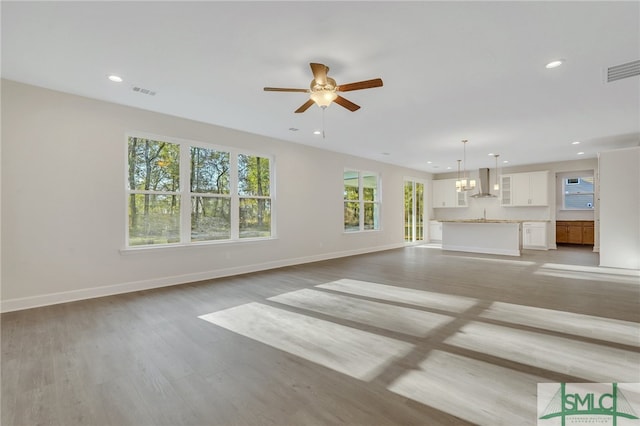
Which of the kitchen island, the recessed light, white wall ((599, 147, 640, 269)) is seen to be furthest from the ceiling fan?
the kitchen island

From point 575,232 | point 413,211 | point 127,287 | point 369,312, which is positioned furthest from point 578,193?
→ point 127,287

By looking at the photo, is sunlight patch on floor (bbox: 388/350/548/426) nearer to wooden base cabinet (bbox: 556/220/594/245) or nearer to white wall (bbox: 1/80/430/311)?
white wall (bbox: 1/80/430/311)

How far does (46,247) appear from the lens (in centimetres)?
370

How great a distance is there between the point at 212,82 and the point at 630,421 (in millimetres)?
4576

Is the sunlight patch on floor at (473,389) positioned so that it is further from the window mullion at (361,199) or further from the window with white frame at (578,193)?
the window with white frame at (578,193)

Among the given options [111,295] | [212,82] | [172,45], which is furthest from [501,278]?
[111,295]

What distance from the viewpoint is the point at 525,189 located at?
9.46m

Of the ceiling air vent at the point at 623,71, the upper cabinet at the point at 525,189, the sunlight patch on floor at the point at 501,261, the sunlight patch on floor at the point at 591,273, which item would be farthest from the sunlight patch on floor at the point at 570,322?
the upper cabinet at the point at 525,189

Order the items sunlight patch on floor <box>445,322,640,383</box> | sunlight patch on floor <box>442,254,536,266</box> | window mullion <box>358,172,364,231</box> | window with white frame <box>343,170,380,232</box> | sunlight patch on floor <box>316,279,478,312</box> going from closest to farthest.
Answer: sunlight patch on floor <box>445,322,640,383</box> < sunlight patch on floor <box>316,279,478,312</box> < sunlight patch on floor <box>442,254,536,266</box> < window with white frame <box>343,170,380,232</box> < window mullion <box>358,172,364,231</box>

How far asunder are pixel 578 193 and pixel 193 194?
12.5 meters

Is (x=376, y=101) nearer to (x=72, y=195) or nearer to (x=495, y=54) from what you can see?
(x=495, y=54)

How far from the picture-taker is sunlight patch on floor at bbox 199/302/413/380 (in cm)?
227

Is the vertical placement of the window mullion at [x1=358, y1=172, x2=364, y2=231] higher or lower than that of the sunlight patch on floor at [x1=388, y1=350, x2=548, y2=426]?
higher

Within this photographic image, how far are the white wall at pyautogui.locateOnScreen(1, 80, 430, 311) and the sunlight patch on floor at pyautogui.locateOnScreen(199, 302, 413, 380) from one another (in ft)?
6.35
